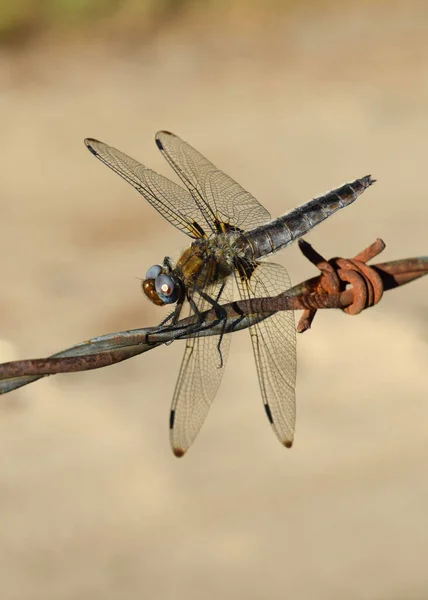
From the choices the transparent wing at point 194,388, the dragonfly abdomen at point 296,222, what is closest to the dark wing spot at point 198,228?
the dragonfly abdomen at point 296,222

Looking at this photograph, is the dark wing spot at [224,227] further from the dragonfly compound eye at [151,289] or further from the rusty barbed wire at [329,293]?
the rusty barbed wire at [329,293]

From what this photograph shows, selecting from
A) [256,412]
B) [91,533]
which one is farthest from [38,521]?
[256,412]

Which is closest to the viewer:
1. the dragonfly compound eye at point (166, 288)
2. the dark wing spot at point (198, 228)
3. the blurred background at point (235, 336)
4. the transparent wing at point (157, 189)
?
the dragonfly compound eye at point (166, 288)

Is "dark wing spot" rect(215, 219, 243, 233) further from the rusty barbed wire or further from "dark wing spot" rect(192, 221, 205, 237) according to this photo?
the rusty barbed wire

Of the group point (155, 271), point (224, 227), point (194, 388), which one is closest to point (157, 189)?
point (224, 227)

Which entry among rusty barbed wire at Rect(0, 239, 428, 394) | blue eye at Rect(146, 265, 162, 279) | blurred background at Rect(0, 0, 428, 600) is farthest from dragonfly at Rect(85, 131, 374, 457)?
blurred background at Rect(0, 0, 428, 600)

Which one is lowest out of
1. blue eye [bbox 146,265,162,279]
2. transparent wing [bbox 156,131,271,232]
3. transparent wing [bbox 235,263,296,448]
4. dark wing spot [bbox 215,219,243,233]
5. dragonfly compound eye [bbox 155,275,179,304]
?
transparent wing [bbox 235,263,296,448]
